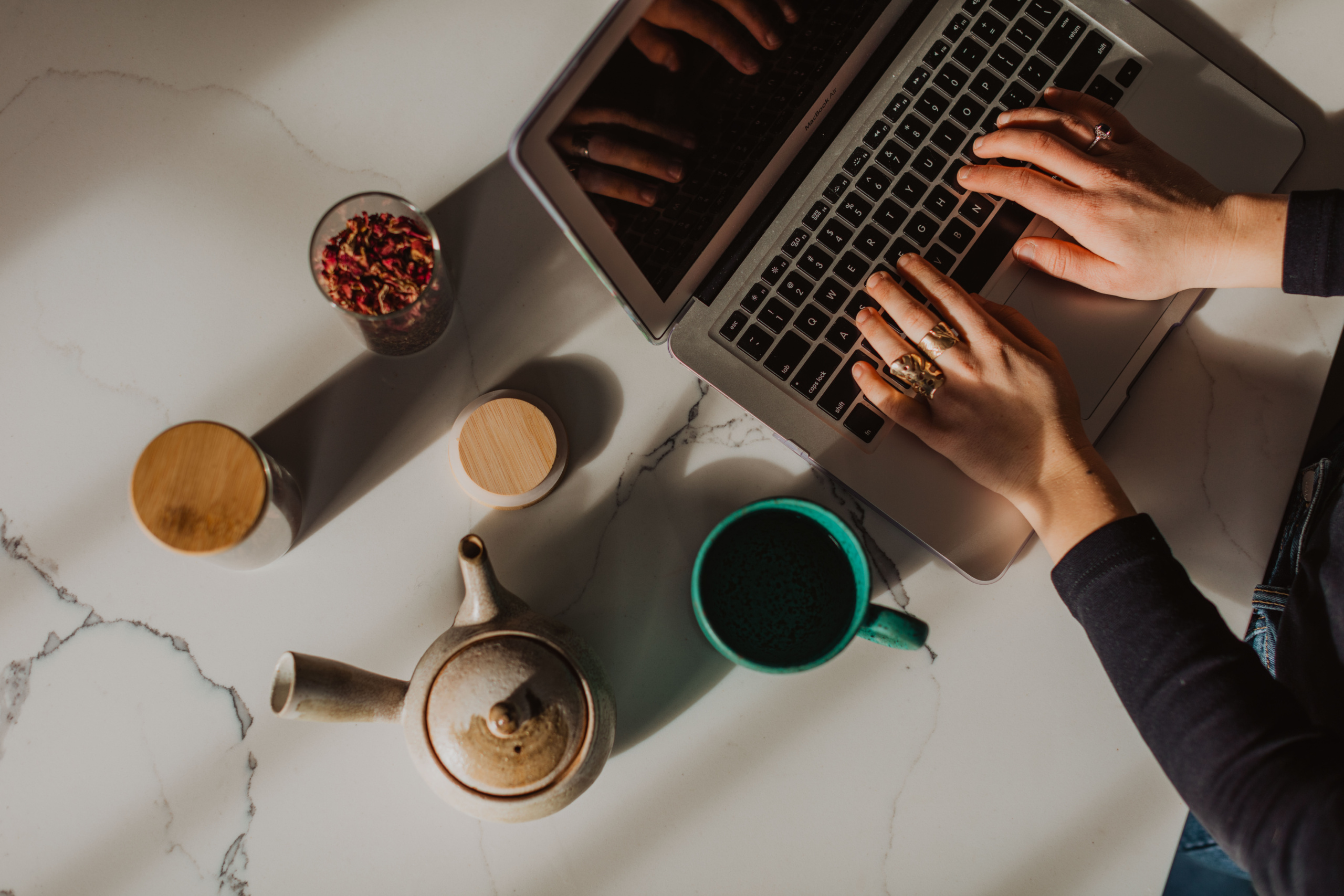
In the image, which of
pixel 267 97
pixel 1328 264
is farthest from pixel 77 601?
pixel 1328 264

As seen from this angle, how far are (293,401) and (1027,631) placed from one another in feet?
2.72

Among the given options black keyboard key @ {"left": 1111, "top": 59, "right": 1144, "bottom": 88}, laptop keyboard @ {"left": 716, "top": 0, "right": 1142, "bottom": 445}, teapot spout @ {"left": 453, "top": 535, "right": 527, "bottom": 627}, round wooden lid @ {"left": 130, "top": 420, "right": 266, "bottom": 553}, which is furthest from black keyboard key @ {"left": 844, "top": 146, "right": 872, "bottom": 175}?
round wooden lid @ {"left": 130, "top": 420, "right": 266, "bottom": 553}

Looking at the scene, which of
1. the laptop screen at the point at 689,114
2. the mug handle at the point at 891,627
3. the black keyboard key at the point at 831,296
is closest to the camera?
the laptop screen at the point at 689,114

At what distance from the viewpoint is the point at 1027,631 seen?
0.80m

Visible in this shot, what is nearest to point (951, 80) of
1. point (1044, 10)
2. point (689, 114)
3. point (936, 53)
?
point (936, 53)

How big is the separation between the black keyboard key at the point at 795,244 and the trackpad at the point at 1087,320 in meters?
0.24

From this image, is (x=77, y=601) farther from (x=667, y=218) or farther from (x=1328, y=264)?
(x=1328, y=264)

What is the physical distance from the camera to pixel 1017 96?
831mm

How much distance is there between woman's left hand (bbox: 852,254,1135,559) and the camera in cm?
74

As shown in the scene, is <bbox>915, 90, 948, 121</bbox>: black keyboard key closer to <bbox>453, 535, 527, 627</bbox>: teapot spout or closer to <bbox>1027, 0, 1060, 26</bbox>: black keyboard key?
<bbox>1027, 0, 1060, 26</bbox>: black keyboard key

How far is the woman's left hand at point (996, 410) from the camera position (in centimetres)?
74

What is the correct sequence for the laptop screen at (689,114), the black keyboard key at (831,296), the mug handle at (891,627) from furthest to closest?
the black keyboard key at (831,296), the mug handle at (891,627), the laptop screen at (689,114)

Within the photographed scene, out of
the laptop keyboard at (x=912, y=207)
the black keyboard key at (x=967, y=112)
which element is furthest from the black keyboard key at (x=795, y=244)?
the black keyboard key at (x=967, y=112)

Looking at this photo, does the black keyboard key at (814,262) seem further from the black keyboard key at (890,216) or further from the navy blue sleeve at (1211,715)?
the navy blue sleeve at (1211,715)
